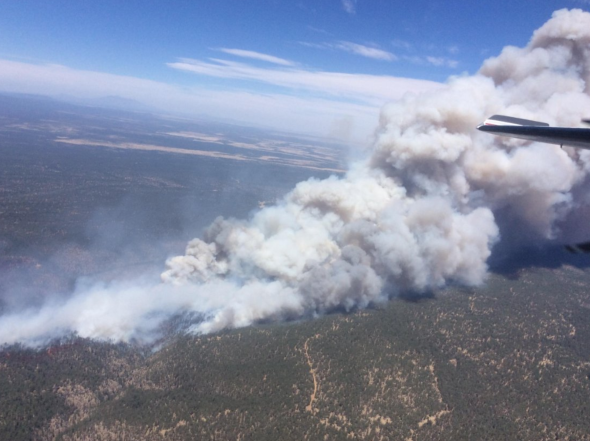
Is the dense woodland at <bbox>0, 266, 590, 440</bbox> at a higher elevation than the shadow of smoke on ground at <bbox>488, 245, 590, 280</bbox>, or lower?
lower

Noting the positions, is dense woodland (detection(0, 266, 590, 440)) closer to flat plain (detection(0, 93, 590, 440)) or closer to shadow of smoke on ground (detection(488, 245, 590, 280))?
flat plain (detection(0, 93, 590, 440))

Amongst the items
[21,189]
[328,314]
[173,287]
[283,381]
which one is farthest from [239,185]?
[283,381]

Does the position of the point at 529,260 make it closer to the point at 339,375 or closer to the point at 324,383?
the point at 339,375

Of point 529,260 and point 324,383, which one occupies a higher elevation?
point 529,260

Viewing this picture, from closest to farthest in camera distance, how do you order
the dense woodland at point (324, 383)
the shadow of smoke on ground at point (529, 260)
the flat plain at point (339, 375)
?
the dense woodland at point (324, 383) → the flat plain at point (339, 375) → the shadow of smoke on ground at point (529, 260)

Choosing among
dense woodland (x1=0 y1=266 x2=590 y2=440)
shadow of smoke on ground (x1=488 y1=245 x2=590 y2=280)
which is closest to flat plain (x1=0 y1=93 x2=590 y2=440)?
dense woodland (x1=0 y1=266 x2=590 y2=440)

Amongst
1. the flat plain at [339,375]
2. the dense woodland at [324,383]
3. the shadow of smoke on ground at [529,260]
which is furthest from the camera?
the shadow of smoke on ground at [529,260]

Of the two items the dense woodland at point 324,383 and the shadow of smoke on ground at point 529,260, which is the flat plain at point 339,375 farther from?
the shadow of smoke on ground at point 529,260

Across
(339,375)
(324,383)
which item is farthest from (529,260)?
(324,383)

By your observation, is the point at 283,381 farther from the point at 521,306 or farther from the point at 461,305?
the point at 521,306

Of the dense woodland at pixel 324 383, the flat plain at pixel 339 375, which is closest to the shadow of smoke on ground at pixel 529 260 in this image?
the flat plain at pixel 339 375

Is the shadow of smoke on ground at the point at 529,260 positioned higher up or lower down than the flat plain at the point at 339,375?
higher up
